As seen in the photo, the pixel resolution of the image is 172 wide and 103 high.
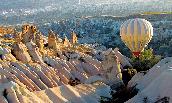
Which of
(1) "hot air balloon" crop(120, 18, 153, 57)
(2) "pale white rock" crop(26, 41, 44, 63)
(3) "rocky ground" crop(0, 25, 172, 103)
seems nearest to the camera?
(3) "rocky ground" crop(0, 25, 172, 103)

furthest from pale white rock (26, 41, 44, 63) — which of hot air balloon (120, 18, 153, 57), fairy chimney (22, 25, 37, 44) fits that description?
hot air balloon (120, 18, 153, 57)

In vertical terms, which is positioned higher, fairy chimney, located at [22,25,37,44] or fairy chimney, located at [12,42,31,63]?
fairy chimney, located at [12,42,31,63]

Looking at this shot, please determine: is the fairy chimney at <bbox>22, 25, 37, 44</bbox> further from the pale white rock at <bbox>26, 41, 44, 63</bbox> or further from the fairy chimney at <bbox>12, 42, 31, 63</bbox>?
the fairy chimney at <bbox>12, 42, 31, 63</bbox>

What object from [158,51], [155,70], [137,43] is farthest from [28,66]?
[158,51]

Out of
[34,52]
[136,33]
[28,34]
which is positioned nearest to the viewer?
[136,33]

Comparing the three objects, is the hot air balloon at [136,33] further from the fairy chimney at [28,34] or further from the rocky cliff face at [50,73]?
the fairy chimney at [28,34]

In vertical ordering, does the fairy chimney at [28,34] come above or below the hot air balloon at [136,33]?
below

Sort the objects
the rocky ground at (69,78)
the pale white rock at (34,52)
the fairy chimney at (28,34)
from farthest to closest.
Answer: the fairy chimney at (28,34), the pale white rock at (34,52), the rocky ground at (69,78)

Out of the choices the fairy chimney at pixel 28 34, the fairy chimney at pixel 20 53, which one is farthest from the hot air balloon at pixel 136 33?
the fairy chimney at pixel 28 34

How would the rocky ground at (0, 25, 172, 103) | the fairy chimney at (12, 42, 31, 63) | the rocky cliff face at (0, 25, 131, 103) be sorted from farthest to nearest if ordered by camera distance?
1. the fairy chimney at (12, 42, 31, 63)
2. the rocky cliff face at (0, 25, 131, 103)
3. the rocky ground at (0, 25, 172, 103)

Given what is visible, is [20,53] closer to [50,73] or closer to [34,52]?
[34,52]

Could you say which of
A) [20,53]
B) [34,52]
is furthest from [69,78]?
[34,52]

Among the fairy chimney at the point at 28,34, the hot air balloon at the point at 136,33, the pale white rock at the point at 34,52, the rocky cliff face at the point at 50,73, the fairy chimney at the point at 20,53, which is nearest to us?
the rocky cliff face at the point at 50,73
